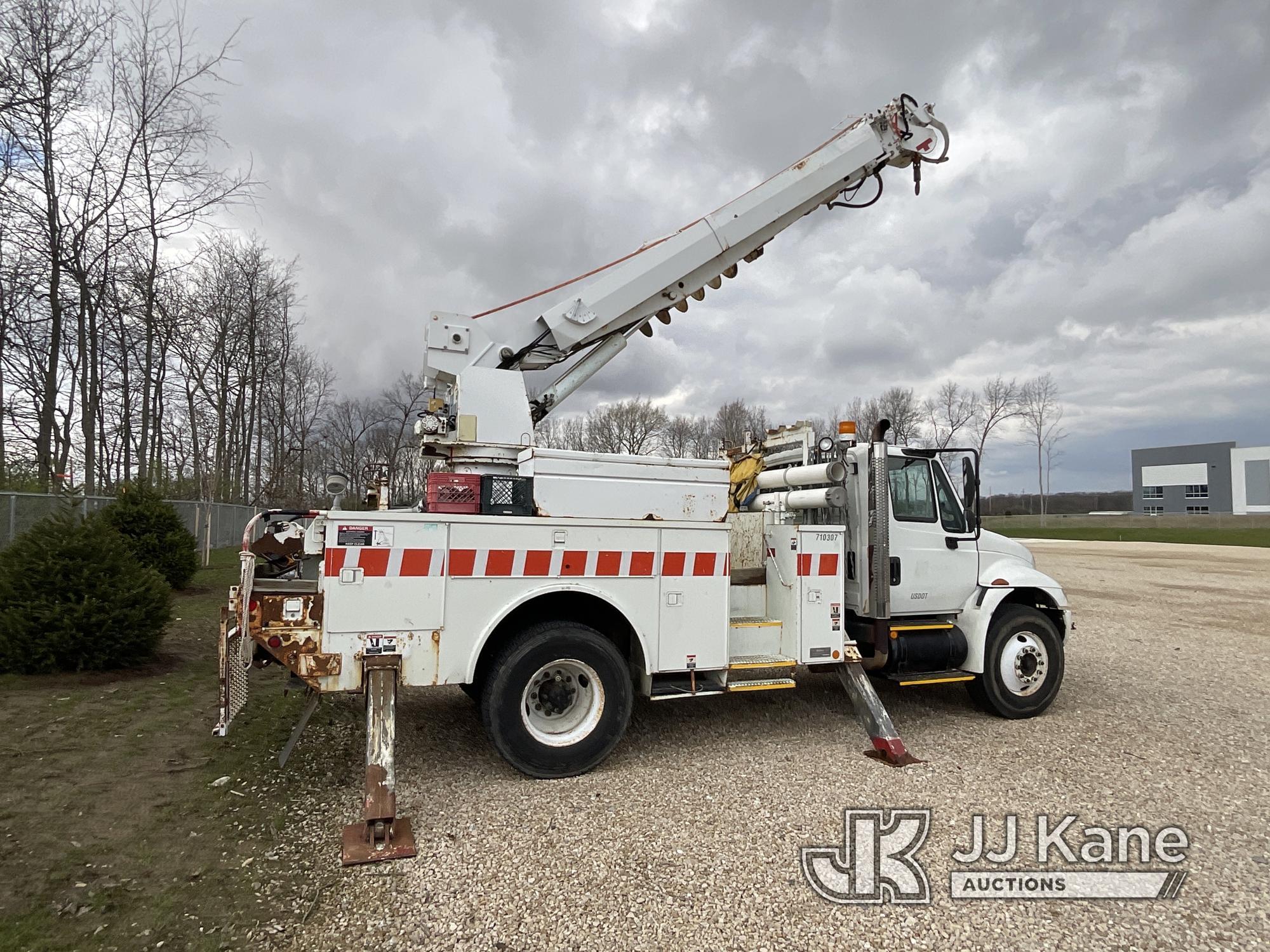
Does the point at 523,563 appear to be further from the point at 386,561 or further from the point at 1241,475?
the point at 1241,475

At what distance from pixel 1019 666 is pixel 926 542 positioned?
1462 mm

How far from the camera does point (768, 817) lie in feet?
14.1

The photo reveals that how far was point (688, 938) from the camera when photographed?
3.11 m

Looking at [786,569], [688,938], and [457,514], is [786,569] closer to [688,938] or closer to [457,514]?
[457,514]

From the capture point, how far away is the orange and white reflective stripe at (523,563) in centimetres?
438

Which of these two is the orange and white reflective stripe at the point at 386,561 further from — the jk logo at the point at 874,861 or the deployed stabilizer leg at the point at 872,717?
the deployed stabilizer leg at the point at 872,717

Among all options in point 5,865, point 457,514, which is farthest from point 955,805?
point 5,865

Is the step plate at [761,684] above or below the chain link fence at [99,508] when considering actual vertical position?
below

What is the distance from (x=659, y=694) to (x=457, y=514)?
1.94 meters

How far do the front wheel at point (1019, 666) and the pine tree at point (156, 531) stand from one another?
1353 centimetres

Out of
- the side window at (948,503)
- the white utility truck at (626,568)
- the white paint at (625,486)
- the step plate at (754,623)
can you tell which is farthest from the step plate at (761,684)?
the side window at (948,503)

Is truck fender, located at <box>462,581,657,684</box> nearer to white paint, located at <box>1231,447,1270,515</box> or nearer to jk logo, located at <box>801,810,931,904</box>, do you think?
jk logo, located at <box>801,810,931,904</box>

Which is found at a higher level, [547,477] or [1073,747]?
[547,477]

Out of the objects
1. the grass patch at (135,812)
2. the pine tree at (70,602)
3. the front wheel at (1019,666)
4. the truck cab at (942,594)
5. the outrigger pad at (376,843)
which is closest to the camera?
the grass patch at (135,812)
